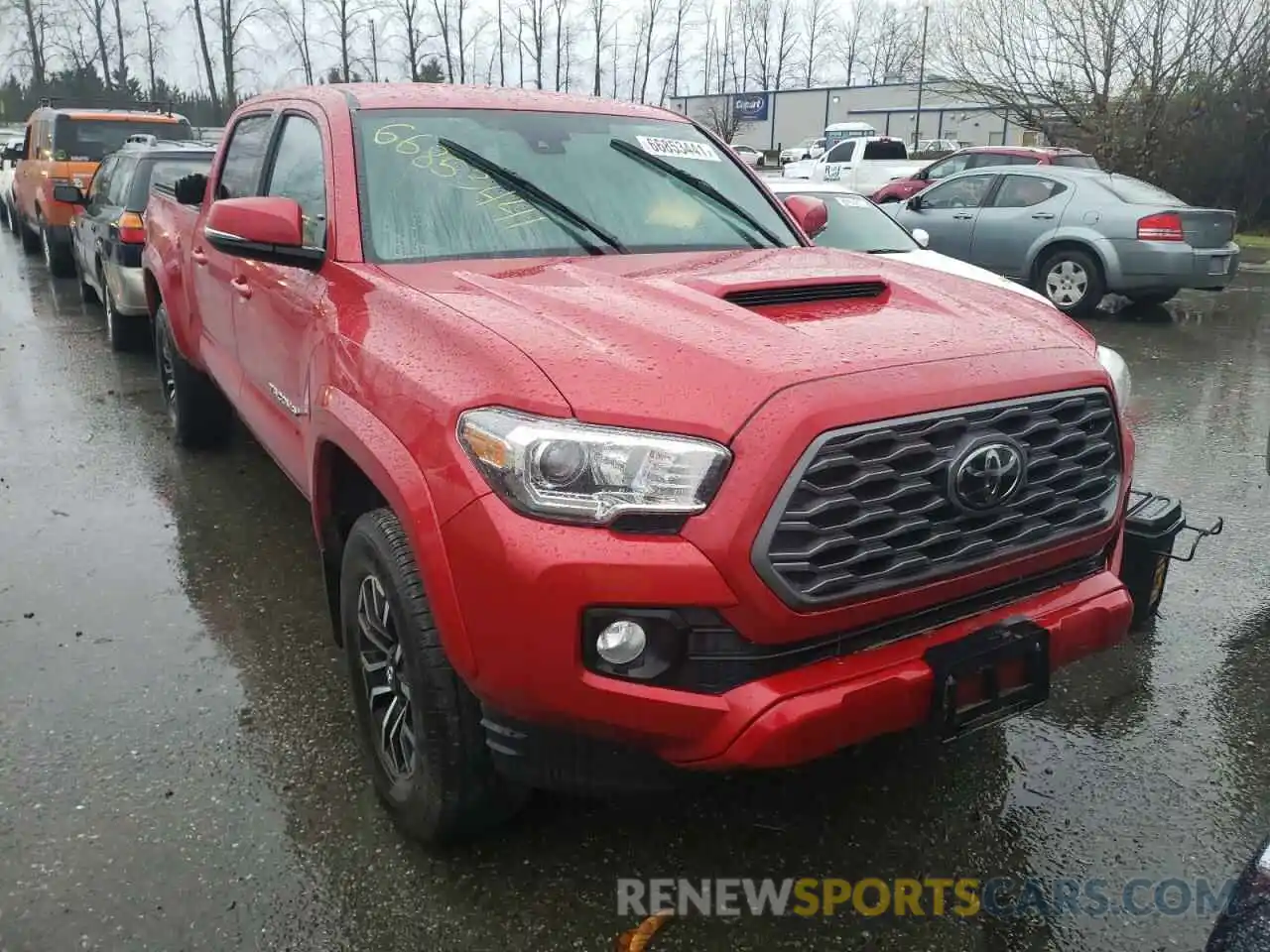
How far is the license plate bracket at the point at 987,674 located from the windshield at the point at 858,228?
5086 mm

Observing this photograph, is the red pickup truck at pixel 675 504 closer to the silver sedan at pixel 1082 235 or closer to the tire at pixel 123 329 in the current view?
the tire at pixel 123 329

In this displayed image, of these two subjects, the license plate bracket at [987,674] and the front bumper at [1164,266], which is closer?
the license plate bracket at [987,674]

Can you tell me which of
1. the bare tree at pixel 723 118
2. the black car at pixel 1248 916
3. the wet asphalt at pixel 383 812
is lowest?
A: the wet asphalt at pixel 383 812

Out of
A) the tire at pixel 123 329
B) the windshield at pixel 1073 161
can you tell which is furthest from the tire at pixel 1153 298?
the tire at pixel 123 329

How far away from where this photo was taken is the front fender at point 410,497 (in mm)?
2062

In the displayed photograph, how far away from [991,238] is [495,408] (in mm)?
10464

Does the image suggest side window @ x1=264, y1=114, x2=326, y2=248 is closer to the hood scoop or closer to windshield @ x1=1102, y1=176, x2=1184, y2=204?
the hood scoop

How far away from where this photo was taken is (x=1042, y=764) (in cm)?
296

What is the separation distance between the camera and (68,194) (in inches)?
349

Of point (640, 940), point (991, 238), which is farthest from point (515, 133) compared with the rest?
point (991, 238)

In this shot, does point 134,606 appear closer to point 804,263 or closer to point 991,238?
point 804,263

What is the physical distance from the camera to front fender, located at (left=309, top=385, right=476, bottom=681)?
2062 mm

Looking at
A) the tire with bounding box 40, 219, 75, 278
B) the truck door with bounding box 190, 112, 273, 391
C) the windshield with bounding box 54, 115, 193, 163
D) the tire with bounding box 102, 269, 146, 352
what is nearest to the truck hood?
the truck door with bounding box 190, 112, 273, 391

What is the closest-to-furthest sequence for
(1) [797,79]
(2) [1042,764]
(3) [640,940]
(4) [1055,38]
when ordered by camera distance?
(3) [640,940] → (2) [1042,764] → (4) [1055,38] → (1) [797,79]
